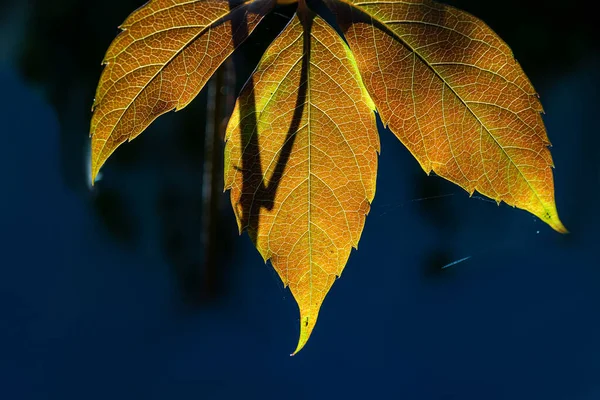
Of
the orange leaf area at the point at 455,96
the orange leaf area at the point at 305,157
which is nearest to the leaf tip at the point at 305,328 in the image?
the orange leaf area at the point at 305,157

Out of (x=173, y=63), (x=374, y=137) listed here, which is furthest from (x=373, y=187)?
(x=173, y=63)

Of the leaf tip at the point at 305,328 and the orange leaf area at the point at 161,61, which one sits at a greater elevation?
the orange leaf area at the point at 161,61

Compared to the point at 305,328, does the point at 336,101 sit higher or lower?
higher

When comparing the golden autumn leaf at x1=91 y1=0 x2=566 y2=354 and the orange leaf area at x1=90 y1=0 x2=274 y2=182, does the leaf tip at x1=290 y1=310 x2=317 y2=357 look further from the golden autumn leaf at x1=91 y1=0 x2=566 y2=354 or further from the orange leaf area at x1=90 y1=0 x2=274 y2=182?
the orange leaf area at x1=90 y1=0 x2=274 y2=182

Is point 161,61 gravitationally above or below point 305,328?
above

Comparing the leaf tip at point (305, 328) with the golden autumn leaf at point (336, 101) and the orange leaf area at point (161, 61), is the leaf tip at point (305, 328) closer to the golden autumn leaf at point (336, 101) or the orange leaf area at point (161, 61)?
the golden autumn leaf at point (336, 101)

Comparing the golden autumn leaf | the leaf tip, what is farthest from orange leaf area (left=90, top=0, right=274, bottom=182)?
the leaf tip

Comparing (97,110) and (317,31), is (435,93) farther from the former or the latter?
(97,110)
